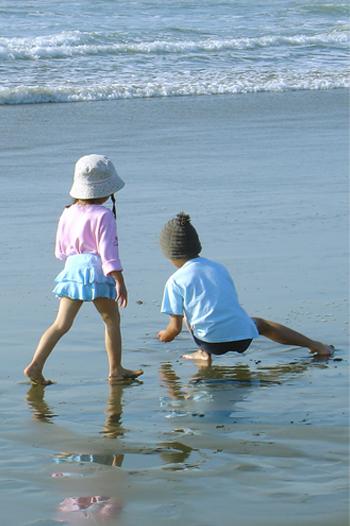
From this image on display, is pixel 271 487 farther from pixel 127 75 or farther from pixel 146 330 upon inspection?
pixel 127 75

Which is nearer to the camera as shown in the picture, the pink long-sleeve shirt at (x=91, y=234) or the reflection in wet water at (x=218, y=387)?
the reflection in wet water at (x=218, y=387)

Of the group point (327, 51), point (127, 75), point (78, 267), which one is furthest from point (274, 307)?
point (327, 51)

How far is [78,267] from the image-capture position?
5.48 m

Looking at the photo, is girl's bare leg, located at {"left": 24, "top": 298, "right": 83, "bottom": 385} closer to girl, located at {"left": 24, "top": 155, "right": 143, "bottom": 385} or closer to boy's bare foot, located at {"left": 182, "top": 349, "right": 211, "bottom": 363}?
girl, located at {"left": 24, "top": 155, "right": 143, "bottom": 385}

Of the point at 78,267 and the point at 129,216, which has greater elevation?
the point at 78,267

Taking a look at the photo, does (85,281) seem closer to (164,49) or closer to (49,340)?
(49,340)

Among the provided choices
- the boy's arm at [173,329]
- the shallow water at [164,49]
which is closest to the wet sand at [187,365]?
the boy's arm at [173,329]

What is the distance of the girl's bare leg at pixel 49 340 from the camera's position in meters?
5.33

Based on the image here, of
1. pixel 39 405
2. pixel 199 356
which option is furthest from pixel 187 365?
pixel 39 405

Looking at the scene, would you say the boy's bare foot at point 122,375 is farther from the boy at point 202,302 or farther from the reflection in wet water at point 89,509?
the reflection in wet water at point 89,509

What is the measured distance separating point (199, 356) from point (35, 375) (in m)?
0.85

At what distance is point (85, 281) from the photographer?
5465 millimetres

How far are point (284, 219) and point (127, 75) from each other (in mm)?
9726

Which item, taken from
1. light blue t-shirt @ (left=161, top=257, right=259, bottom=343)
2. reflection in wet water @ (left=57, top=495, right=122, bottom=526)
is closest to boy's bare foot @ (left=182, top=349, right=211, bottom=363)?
light blue t-shirt @ (left=161, top=257, right=259, bottom=343)
